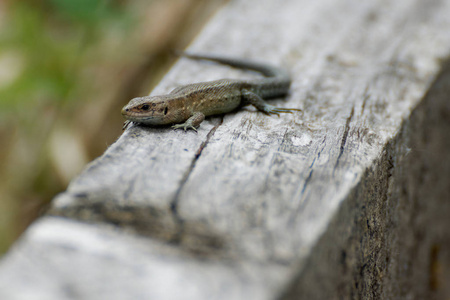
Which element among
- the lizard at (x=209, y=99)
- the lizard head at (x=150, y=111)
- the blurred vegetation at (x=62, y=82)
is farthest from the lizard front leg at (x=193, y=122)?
the blurred vegetation at (x=62, y=82)

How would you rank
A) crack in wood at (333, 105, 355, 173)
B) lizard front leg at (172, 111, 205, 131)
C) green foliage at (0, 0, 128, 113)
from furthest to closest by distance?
green foliage at (0, 0, 128, 113) < lizard front leg at (172, 111, 205, 131) < crack in wood at (333, 105, 355, 173)

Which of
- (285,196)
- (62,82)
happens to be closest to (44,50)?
(62,82)

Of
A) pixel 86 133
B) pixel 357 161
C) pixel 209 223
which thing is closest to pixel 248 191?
pixel 209 223

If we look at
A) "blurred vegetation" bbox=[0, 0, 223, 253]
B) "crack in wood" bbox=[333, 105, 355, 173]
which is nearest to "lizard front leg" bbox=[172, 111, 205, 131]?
"crack in wood" bbox=[333, 105, 355, 173]

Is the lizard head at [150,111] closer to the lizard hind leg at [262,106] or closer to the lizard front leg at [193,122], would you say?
the lizard front leg at [193,122]

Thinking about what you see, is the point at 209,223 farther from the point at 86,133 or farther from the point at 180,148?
the point at 86,133

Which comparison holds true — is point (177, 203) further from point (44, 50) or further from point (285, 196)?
point (44, 50)

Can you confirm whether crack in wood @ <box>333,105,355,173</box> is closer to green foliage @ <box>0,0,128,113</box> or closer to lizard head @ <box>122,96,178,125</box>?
lizard head @ <box>122,96,178,125</box>
